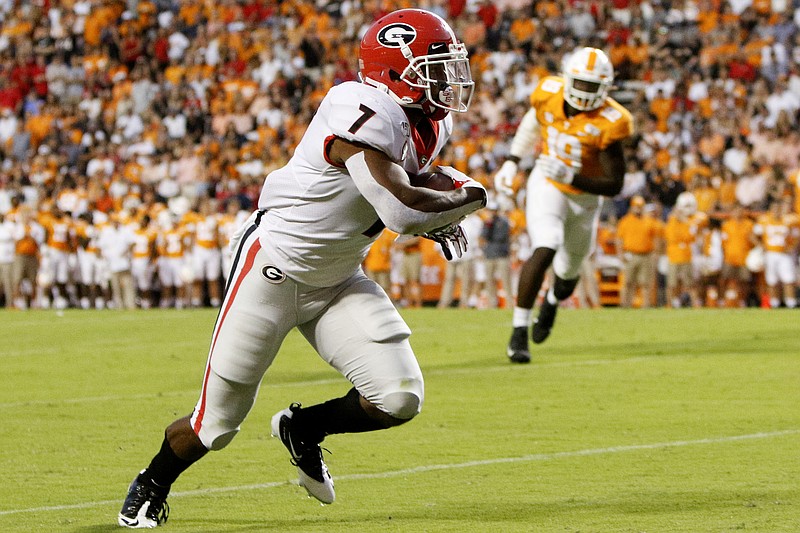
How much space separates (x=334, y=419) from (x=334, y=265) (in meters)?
0.54

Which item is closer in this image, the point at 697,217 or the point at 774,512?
the point at 774,512

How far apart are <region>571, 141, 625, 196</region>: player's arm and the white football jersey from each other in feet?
14.4

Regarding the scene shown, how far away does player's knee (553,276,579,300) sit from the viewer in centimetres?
909

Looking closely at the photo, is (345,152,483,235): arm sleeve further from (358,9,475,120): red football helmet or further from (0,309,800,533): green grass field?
(0,309,800,533): green grass field

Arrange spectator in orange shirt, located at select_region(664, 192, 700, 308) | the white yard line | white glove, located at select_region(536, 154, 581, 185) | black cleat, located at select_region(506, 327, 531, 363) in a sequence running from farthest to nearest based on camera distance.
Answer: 1. spectator in orange shirt, located at select_region(664, 192, 700, 308)
2. black cleat, located at select_region(506, 327, 531, 363)
3. white glove, located at select_region(536, 154, 581, 185)
4. the white yard line

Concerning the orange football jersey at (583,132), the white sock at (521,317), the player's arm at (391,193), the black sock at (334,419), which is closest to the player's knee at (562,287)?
the white sock at (521,317)

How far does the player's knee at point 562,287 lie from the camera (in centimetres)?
909

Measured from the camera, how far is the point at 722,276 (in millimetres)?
15383

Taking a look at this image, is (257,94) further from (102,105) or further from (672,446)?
(672,446)

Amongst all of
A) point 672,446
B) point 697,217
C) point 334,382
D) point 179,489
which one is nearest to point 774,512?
point 672,446

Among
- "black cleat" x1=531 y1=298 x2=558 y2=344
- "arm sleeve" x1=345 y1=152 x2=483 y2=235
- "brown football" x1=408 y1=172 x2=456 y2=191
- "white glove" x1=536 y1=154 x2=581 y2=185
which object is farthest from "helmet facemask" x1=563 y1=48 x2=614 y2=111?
"arm sleeve" x1=345 y1=152 x2=483 y2=235

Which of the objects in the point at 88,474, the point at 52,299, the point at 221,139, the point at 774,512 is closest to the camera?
the point at 774,512

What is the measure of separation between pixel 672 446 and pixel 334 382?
2.87 m

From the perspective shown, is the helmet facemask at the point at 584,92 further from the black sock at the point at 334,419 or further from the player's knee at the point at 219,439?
the player's knee at the point at 219,439
